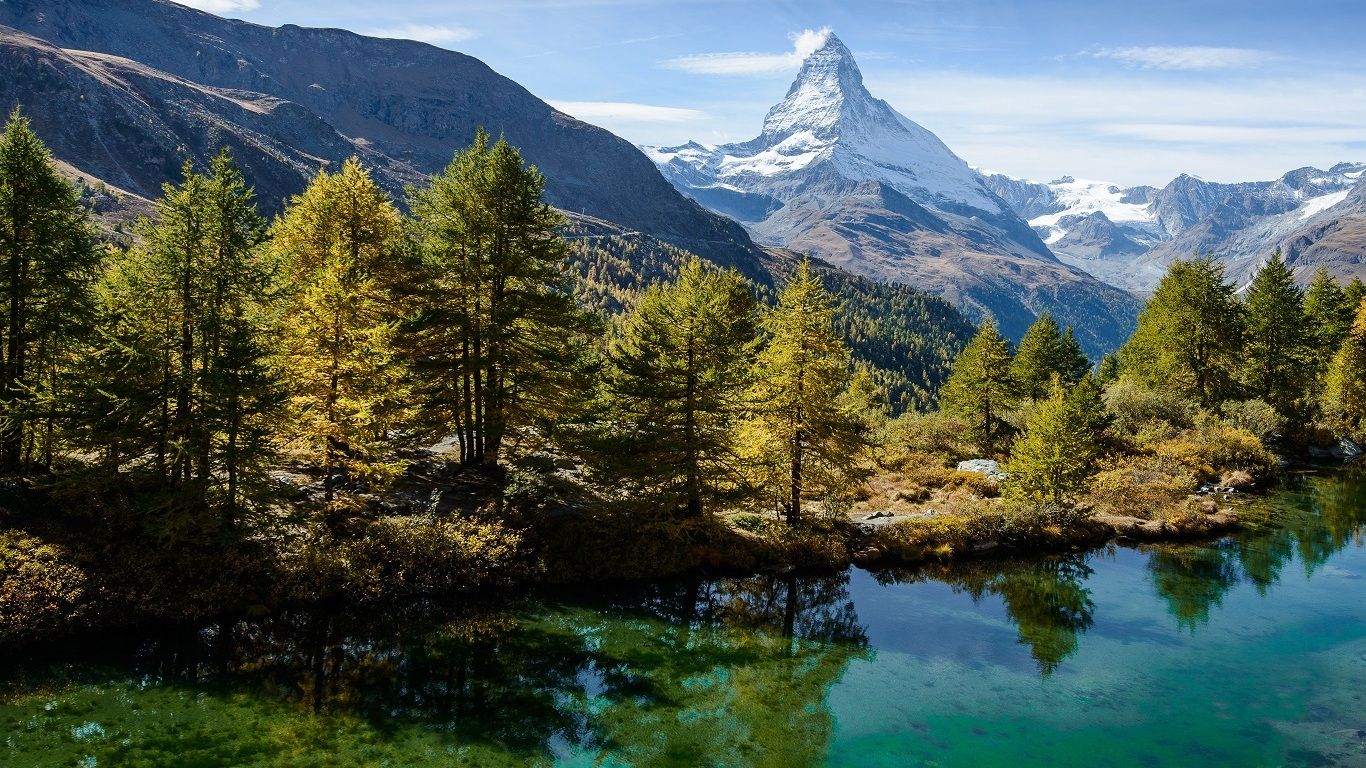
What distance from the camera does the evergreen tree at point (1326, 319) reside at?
7175 cm

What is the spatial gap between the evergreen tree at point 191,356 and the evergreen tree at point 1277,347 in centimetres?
7689

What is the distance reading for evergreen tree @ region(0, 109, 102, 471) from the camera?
27984 millimetres

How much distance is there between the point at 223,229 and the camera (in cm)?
2816

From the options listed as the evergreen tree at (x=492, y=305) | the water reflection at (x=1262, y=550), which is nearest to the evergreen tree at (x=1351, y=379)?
the water reflection at (x=1262, y=550)

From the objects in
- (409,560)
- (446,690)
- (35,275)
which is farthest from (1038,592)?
(35,275)

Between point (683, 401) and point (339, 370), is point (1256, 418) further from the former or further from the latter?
point (339, 370)

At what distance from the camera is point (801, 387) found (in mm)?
37000

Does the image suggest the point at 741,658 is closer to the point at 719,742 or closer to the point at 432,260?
the point at 719,742

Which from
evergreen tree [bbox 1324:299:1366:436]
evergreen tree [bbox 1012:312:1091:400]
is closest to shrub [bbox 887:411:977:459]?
evergreen tree [bbox 1012:312:1091:400]

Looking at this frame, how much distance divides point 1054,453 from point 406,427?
33.3 metres

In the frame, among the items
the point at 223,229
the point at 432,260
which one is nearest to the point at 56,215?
the point at 223,229

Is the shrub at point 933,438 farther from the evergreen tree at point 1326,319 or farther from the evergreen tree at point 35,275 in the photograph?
the evergreen tree at point 35,275

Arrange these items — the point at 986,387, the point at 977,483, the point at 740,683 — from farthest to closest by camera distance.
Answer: the point at 986,387 → the point at 977,483 → the point at 740,683

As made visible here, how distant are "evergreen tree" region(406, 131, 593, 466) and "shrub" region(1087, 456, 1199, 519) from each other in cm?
3465
